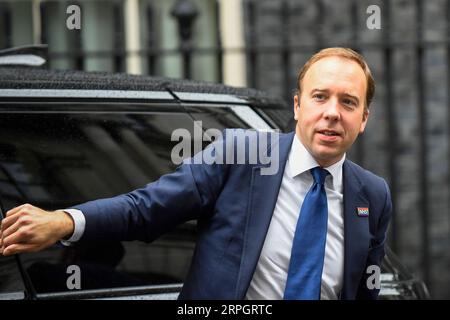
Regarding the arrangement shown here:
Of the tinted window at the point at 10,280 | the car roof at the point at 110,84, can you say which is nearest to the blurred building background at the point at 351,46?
the car roof at the point at 110,84

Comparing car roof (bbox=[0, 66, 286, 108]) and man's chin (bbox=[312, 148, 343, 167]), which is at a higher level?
car roof (bbox=[0, 66, 286, 108])

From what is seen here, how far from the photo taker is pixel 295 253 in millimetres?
2361

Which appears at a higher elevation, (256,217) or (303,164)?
(303,164)

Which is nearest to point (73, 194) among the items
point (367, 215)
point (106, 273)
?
point (106, 273)

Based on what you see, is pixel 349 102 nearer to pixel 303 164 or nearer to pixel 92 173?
pixel 303 164

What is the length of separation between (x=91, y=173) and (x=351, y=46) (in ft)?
13.3

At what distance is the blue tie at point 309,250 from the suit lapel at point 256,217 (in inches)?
3.4

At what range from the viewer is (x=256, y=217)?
2.37m

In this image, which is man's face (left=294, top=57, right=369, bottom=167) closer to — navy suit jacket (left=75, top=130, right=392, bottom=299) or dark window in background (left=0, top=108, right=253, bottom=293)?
navy suit jacket (left=75, top=130, right=392, bottom=299)

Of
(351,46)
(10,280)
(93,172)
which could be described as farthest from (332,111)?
(351,46)

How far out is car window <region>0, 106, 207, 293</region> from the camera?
2691 millimetres

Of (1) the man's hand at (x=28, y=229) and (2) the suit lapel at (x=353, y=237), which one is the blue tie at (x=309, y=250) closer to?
(2) the suit lapel at (x=353, y=237)

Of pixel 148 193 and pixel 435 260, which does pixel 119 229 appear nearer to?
pixel 148 193

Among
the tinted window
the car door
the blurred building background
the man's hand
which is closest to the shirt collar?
the car door
